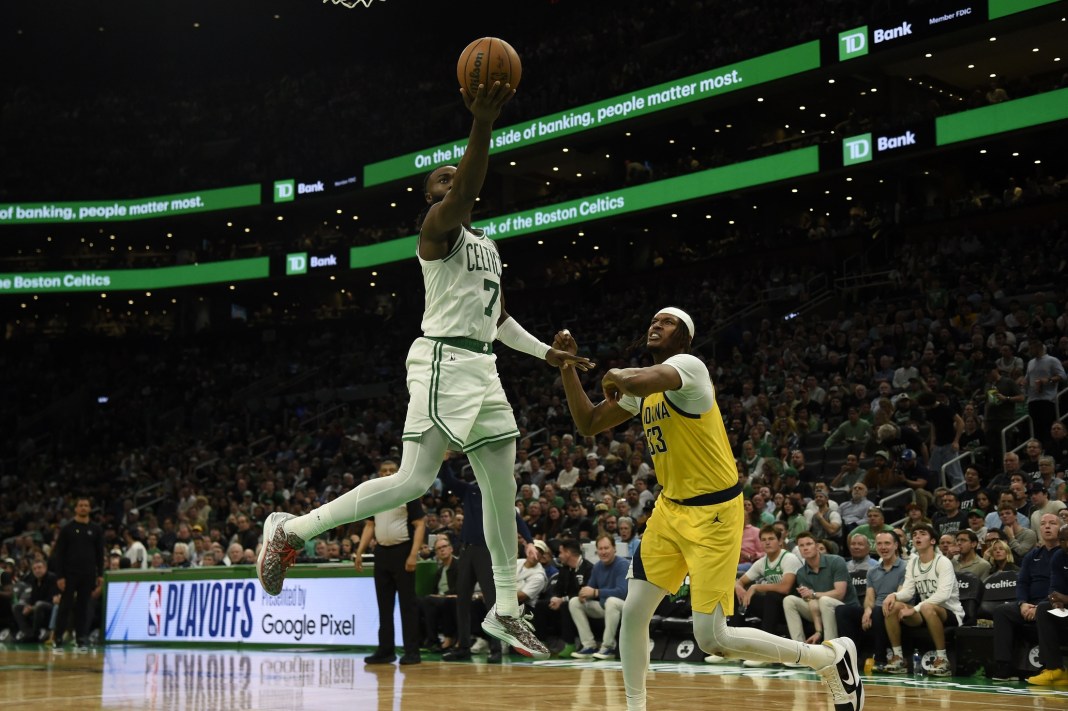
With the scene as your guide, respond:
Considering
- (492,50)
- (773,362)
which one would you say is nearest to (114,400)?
(773,362)

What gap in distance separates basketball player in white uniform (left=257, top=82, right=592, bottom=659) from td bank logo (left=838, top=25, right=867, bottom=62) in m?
20.8

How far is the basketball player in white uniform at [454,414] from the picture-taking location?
18.5 ft

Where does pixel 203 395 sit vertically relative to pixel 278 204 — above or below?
below

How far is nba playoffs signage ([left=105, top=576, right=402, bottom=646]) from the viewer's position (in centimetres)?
1402

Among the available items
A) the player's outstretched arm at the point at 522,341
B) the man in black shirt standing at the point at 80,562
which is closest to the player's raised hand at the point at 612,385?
the player's outstretched arm at the point at 522,341

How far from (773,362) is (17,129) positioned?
31.8 meters

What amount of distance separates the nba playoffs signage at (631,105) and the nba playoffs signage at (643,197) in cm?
177

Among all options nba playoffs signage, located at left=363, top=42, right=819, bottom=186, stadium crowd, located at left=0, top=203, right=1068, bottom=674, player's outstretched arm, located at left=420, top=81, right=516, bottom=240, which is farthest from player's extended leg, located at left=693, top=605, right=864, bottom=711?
nba playoffs signage, located at left=363, top=42, right=819, bottom=186

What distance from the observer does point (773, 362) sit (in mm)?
21766

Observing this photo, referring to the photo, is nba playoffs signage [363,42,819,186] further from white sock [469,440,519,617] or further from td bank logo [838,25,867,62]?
white sock [469,440,519,617]

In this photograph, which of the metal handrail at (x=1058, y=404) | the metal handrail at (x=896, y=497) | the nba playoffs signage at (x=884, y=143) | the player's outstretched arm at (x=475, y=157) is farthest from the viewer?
the nba playoffs signage at (x=884, y=143)

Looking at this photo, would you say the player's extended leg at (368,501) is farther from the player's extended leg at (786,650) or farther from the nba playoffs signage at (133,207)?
the nba playoffs signage at (133,207)

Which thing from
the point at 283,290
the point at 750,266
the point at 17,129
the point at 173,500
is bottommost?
the point at 173,500

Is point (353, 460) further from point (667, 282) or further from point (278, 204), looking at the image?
point (278, 204)
